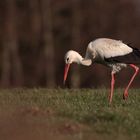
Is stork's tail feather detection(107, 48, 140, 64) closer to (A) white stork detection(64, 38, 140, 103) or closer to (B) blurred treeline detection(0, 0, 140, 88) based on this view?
(A) white stork detection(64, 38, 140, 103)

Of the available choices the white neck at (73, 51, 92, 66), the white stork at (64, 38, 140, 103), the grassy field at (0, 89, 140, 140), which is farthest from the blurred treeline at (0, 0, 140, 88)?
the grassy field at (0, 89, 140, 140)

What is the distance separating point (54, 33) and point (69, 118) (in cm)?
4082

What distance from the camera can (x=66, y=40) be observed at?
5503 centimetres

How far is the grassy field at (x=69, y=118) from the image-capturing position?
13188 mm

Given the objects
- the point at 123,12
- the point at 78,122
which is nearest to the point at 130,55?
the point at 78,122

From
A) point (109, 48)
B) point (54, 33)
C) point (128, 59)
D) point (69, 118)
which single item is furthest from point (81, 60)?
point (54, 33)

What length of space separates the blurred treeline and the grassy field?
1349 inches

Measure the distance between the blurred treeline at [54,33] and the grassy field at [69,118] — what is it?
34268 mm

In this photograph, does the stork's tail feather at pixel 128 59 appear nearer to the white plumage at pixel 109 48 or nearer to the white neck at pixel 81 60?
the white plumage at pixel 109 48

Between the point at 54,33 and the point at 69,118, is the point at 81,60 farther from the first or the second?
the point at 54,33

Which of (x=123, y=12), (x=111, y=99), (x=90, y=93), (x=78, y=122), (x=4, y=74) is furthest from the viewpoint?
(x=123, y=12)

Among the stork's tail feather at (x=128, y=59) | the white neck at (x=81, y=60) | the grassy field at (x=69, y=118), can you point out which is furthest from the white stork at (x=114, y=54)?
the grassy field at (x=69, y=118)

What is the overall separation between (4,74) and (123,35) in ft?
27.0

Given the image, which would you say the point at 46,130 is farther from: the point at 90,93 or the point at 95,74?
the point at 95,74
